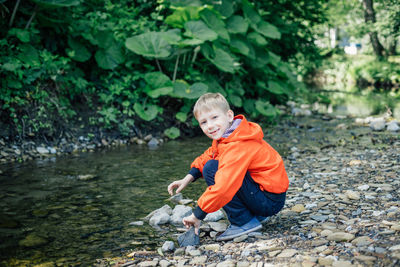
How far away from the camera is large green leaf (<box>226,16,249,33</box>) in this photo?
7195 millimetres

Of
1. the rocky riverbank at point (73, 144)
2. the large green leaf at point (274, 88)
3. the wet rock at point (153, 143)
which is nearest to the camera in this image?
the rocky riverbank at point (73, 144)

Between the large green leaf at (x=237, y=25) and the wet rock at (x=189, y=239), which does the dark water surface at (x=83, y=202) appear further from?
the large green leaf at (x=237, y=25)

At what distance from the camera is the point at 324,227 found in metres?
2.35

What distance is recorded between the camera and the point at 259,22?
25.8 ft

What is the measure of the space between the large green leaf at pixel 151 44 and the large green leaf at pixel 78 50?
2.31 feet

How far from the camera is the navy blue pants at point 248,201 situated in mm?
2301

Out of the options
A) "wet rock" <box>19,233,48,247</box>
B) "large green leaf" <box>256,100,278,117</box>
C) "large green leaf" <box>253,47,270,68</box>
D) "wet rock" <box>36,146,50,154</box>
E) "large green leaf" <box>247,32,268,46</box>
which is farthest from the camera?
→ "large green leaf" <box>253,47,270,68</box>

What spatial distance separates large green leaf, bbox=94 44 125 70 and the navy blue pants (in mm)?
4175

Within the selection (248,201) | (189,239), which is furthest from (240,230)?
(189,239)

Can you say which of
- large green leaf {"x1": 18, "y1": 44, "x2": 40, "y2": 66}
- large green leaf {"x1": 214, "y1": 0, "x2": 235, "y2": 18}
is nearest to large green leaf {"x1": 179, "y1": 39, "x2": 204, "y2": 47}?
large green leaf {"x1": 214, "y1": 0, "x2": 235, "y2": 18}

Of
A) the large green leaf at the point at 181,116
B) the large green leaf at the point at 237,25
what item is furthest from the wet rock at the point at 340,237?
the large green leaf at the point at 237,25

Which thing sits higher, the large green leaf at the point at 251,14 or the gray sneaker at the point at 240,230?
the large green leaf at the point at 251,14

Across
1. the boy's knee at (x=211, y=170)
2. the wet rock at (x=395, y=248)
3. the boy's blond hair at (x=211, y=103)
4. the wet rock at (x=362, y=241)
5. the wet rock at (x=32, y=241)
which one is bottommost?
the wet rock at (x=32, y=241)

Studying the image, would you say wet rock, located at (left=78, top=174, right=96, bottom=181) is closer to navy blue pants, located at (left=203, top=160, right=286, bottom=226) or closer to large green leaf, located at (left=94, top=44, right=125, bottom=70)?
navy blue pants, located at (left=203, top=160, right=286, bottom=226)
